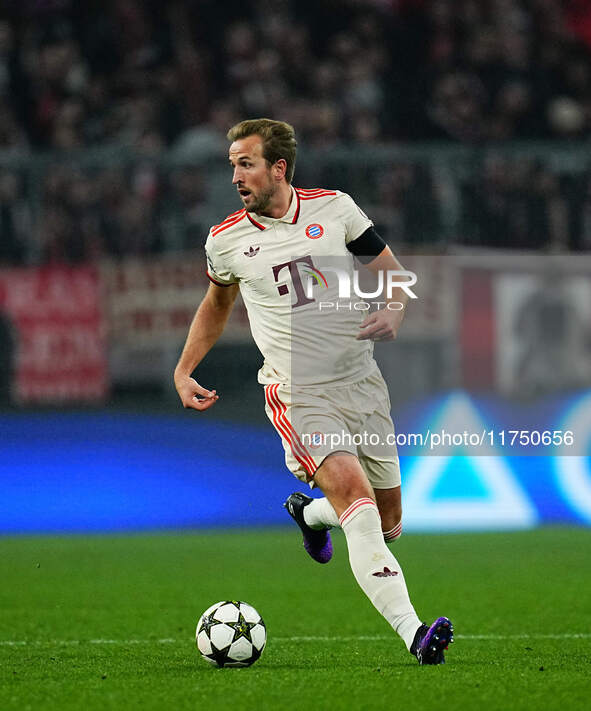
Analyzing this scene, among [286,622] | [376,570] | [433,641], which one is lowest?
[286,622]

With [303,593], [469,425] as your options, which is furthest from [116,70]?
[303,593]

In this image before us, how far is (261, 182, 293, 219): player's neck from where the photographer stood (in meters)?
5.99

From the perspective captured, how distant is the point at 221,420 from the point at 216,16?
219 inches

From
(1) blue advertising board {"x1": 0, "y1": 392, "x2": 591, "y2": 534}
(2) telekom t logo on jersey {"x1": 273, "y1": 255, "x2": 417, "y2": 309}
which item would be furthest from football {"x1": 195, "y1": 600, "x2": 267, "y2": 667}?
(1) blue advertising board {"x1": 0, "y1": 392, "x2": 591, "y2": 534}

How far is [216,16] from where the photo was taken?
14945mm

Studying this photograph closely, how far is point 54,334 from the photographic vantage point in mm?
11234

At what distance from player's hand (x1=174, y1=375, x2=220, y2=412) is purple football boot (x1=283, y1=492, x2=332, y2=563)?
104cm

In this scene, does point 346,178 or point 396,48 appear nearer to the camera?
point 346,178

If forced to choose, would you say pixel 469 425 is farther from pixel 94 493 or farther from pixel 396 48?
pixel 396 48

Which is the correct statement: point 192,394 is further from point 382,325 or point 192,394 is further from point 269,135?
point 269,135

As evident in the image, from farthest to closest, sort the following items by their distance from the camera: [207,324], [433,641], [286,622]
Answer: [286,622], [207,324], [433,641]

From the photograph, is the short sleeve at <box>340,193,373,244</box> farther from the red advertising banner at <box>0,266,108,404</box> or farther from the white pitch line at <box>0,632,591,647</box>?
the red advertising banner at <box>0,266,108,404</box>

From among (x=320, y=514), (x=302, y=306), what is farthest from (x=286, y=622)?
(x=302, y=306)

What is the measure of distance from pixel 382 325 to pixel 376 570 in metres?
1.02
